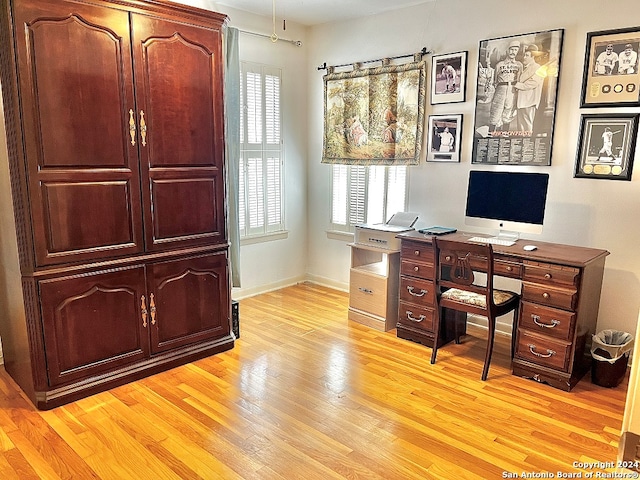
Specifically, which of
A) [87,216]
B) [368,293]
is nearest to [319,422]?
[368,293]

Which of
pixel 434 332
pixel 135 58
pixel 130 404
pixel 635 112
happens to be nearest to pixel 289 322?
pixel 434 332

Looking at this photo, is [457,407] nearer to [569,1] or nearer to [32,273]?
[32,273]

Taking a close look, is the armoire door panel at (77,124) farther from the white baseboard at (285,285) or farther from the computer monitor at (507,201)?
the computer monitor at (507,201)

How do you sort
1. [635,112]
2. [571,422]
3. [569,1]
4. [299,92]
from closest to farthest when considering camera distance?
[571,422]
[635,112]
[569,1]
[299,92]

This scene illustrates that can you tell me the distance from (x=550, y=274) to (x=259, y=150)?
2.84m

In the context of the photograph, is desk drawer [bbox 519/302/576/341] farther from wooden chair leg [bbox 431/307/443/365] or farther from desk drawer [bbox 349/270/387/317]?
desk drawer [bbox 349/270/387/317]

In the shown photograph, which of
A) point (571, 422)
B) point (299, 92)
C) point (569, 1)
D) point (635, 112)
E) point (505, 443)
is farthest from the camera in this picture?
point (299, 92)

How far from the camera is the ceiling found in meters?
4.00

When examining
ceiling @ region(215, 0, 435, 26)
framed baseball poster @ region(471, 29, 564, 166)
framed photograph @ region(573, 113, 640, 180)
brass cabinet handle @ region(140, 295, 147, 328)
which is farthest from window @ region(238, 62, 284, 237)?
framed photograph @ region(573, 113, 640, 180)

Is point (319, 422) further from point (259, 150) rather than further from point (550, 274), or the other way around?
point (259, 150)

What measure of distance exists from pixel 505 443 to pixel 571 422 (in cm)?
48

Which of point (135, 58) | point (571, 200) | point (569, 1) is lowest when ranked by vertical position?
point (571, 200)

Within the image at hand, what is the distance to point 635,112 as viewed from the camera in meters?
3.02

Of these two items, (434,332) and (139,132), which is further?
(434,332)
